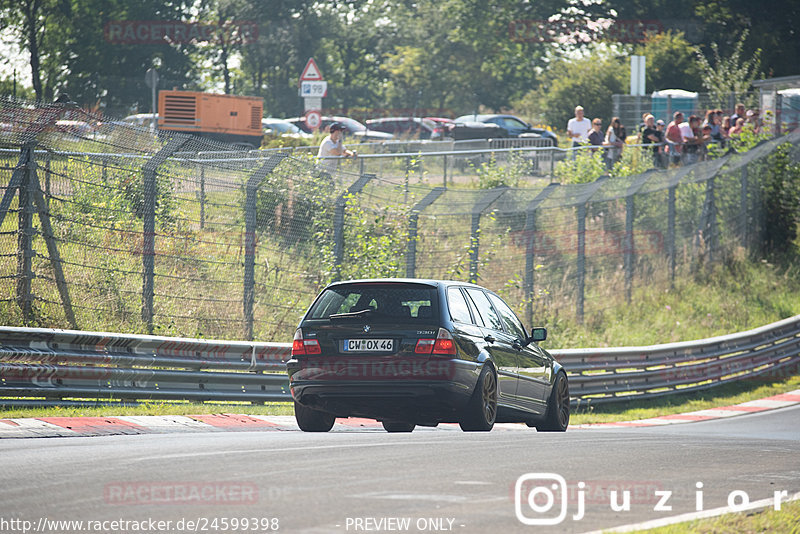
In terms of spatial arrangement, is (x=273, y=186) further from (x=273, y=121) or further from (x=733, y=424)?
(x=273, y=121)

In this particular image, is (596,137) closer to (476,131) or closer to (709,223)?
(709,223)

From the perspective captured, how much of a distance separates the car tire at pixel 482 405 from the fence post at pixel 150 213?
5.47 metres

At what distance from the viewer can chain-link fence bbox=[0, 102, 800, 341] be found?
15.2 m

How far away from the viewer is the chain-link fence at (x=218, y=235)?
598 inches

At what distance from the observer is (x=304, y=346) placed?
11742 millimetres

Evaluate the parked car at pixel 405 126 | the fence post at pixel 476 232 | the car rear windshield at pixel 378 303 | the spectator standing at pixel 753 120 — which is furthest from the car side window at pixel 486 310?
the parked car at pixel 405 126

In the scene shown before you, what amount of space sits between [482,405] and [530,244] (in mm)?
10295

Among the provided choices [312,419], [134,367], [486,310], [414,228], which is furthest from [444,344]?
[414,228]

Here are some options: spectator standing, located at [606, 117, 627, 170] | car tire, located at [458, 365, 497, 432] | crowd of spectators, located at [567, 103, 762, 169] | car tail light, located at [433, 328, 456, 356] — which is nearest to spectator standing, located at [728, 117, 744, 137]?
crowd of spectators, located at [567, 103, 762, 169]

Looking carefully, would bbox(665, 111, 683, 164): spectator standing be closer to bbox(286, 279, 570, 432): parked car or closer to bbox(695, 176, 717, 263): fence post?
bbox(695, 176, 717, 263): fence post

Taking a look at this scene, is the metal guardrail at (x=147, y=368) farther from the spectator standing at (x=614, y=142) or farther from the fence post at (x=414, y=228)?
the spectator standing at (x=614, y=142)

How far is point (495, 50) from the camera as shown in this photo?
94.1 metres

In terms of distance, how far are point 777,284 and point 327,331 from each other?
20.6m

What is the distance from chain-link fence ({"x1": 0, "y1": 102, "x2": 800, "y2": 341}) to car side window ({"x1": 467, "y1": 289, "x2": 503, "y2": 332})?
4.69 m
